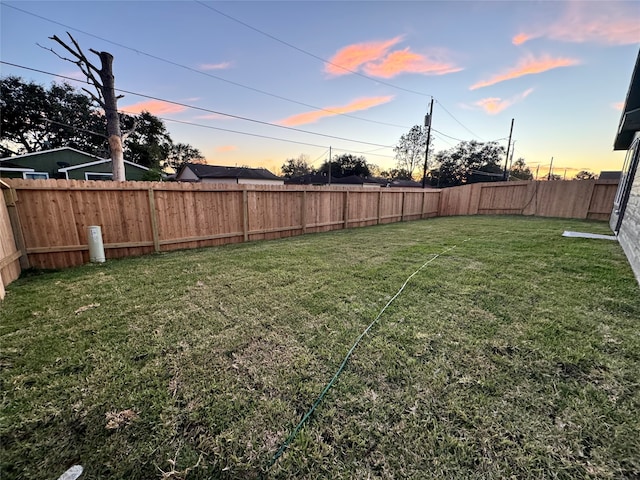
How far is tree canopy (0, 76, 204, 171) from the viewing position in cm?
2170

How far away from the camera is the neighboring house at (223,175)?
2362 cm

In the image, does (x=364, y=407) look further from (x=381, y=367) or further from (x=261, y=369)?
(x=261, y=369)

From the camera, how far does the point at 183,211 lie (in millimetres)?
5574

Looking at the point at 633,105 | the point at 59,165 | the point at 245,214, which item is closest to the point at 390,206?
the point at 245,214

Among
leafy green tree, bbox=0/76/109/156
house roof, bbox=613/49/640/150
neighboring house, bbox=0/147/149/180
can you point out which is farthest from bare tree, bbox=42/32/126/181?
leafy green tree, bbox=0/76/109/156

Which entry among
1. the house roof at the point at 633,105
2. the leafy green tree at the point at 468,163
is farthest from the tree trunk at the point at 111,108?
the leafy green tree at the point at 468,163

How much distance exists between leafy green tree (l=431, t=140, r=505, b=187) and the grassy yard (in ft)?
116

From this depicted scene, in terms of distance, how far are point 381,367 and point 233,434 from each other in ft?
3.49

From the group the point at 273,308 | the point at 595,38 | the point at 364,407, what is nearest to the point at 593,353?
the point at 364,407

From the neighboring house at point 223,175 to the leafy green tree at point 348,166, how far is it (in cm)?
1553

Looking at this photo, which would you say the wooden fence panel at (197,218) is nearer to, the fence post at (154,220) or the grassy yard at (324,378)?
the fence post at (154,220)

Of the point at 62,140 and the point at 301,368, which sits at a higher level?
the point at 62,140

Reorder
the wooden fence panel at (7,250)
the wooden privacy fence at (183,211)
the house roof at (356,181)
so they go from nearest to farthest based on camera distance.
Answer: the wooden fence panel at (7,250)
the wooden privacy fence at (183,211)
the house roof at (356,181)

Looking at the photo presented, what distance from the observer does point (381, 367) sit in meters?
1.87
